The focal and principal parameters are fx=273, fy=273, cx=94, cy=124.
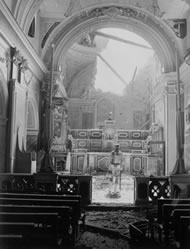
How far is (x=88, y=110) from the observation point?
2130cm

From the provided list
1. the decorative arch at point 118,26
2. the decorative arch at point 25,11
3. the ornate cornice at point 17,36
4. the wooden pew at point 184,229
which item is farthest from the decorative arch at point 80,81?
the wooden pew at point 184,229

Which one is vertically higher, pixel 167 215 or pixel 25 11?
pixel 25 11

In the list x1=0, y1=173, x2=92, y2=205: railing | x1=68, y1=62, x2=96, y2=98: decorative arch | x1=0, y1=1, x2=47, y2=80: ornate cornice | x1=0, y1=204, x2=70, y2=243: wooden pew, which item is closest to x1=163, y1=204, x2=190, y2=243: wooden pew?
x1=0, y1=204, x2=70, y2=243: wooden pew

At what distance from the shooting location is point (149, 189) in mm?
6852

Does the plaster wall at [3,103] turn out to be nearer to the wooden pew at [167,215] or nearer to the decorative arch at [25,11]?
the decorative arch at [25,11]

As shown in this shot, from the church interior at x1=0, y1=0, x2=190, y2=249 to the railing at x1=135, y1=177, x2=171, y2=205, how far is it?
25 mm

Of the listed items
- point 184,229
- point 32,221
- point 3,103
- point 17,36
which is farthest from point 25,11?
point 184,229

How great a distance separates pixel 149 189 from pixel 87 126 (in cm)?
1420

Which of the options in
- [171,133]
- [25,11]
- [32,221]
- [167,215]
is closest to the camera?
[32,221]

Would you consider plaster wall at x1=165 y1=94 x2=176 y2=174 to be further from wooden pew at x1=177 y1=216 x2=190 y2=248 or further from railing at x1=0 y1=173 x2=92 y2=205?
wooden pew at x1=177 y1=216 x2=190 y2=248

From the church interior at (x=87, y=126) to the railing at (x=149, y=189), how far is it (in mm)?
25

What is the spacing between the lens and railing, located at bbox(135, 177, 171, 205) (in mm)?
6820

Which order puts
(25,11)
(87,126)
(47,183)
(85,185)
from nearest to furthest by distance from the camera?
(47,183)
(85,185)
(25,11)
(87,126)

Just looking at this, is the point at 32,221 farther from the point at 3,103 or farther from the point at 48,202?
the point at 3,103
